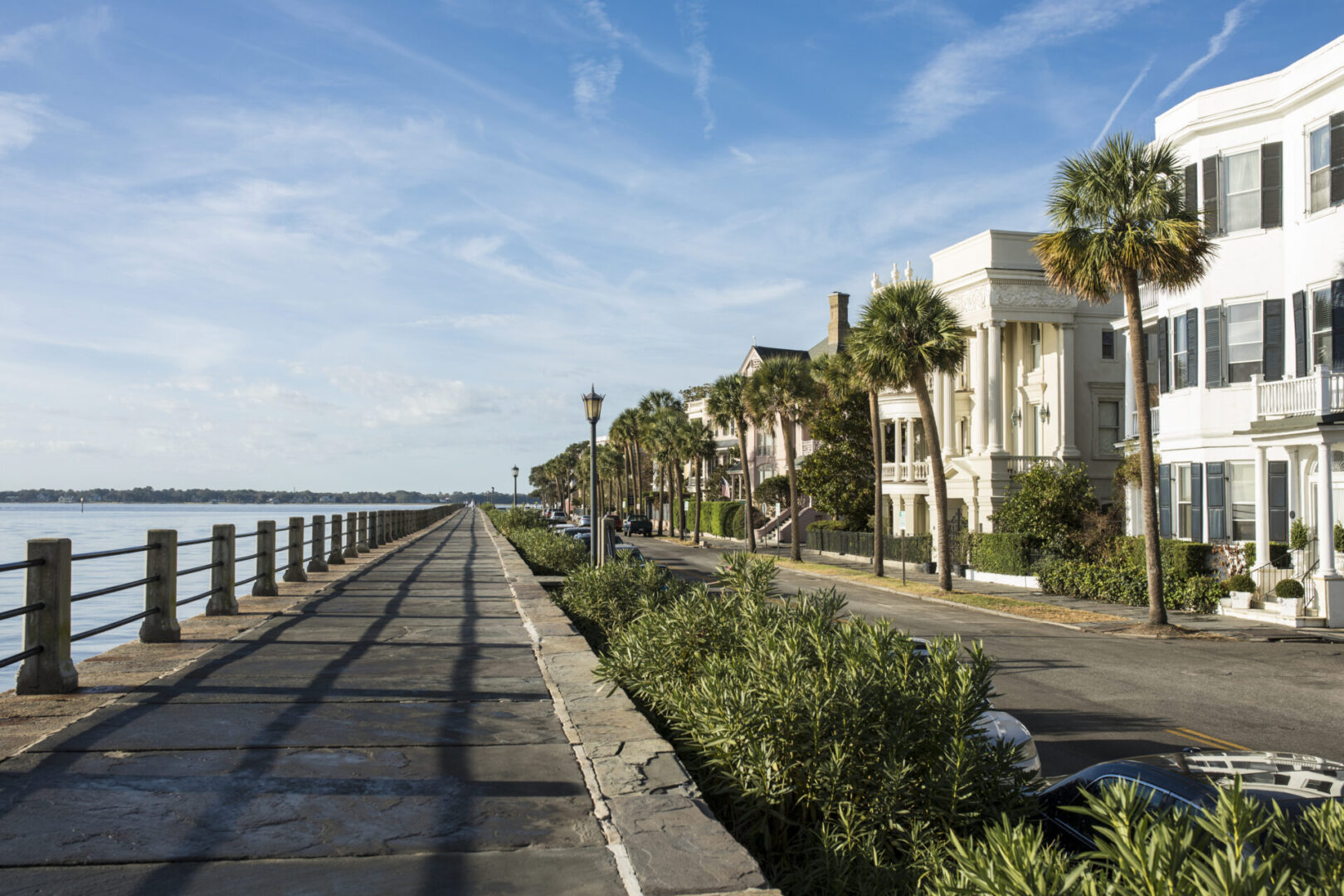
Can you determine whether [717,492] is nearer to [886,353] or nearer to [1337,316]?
[886,353]

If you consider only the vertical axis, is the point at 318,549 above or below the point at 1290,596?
above

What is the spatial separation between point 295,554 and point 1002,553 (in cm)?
2412

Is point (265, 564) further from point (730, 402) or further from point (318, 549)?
point (730, 402)

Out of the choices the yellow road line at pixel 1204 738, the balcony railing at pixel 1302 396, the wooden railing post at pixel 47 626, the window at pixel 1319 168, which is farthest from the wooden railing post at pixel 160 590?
the window at pixel 1319 168

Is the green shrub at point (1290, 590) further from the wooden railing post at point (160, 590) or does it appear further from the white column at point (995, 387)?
the wooden railing post at point (160, 590)

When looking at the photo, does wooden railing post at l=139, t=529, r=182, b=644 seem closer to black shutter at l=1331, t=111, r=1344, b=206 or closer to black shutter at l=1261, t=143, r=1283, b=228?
black shutter at l=1331, t=111, r=1344, b=206

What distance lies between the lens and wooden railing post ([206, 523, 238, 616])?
12883 millimetres

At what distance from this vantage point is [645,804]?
515 centimetres

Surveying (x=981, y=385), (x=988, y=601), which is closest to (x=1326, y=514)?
(x=988, y=601)

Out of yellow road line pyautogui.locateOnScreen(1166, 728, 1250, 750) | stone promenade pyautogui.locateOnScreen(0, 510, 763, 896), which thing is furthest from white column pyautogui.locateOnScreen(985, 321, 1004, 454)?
stone promenade pyautogui.locateOnScreen(0, 510, 763, 896)

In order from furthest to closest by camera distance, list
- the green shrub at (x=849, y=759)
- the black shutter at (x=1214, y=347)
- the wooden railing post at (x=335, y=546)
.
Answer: the black shutter at (x=1214, y=347), the wooden railing post at (x=335, y=546), the green shrub at (x=849, y=759)

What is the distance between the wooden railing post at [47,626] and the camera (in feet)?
25.3

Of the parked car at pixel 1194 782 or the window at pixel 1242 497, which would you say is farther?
the window at pixel 1242 497

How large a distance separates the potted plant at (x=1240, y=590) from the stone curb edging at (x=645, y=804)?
2022cm
